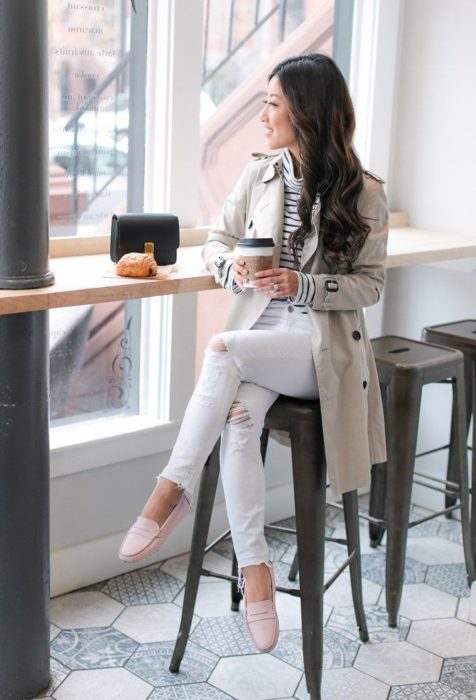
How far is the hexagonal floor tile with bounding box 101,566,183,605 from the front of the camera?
2.97m

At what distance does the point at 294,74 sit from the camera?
2420 mm

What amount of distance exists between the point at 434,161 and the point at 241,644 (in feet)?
6.06

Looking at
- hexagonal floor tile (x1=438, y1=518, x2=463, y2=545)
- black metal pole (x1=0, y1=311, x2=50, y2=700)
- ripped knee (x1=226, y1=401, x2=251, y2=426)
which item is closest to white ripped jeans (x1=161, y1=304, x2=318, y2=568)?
ripped knee (x1=226, y1=401, x2=251, y2=426)

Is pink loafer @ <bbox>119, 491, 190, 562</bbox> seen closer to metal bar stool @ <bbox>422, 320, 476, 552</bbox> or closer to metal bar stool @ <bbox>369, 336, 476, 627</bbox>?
metal bar stool @ <bbox>369, 336, 476, 627</bbox>

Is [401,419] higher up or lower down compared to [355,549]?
higher up

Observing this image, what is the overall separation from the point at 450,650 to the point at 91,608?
1.01 metres

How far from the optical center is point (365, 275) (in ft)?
8.13

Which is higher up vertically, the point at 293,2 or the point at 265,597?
the point at 293,2

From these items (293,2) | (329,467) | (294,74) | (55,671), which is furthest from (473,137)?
(55,671)

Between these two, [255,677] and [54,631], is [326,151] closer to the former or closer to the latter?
[255,677]

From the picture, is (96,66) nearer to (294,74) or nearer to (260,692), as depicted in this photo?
(294,74)

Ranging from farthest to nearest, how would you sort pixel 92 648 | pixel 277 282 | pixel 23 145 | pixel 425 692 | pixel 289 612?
1. pixel 289 612
2. pixel 92 648
3. pixel 425 692
4. pixel 277 282
5. pixel 23 145

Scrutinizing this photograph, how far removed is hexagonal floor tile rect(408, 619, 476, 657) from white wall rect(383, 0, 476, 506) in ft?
2.96

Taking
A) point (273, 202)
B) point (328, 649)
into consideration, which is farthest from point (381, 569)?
point (273, 202)
